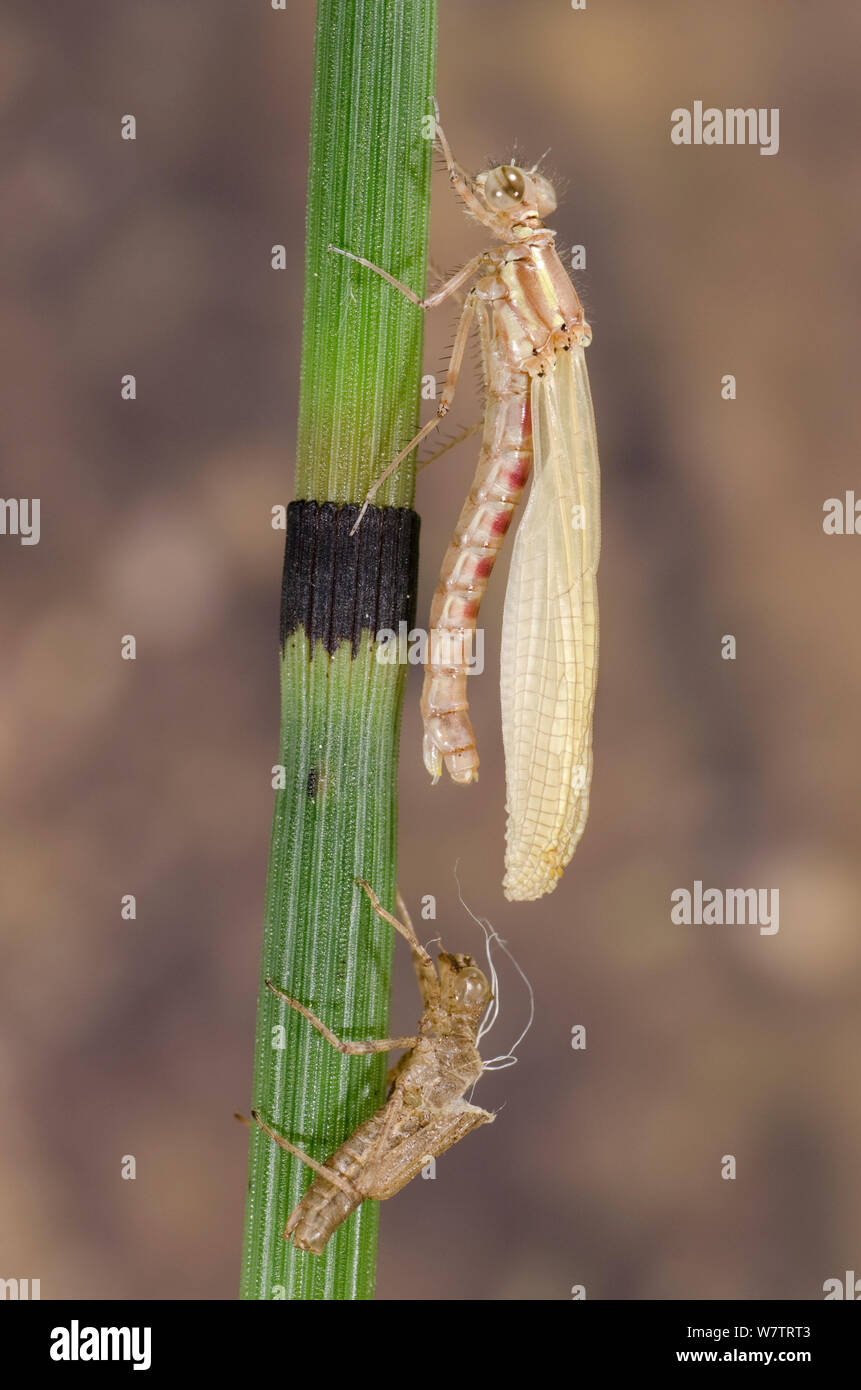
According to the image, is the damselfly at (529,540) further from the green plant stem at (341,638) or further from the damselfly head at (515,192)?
the green plant stem at (341,638)

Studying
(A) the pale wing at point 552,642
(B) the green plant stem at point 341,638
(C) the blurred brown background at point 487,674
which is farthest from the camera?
(C) the blurred brown background at point 487,674

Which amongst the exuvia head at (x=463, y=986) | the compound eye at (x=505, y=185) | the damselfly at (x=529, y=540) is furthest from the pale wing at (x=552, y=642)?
the compound eye at (x=505, y=185)

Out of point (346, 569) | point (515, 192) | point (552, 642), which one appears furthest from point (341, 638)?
point (515, 192)

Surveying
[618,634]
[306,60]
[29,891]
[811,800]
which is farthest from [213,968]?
[306,60]

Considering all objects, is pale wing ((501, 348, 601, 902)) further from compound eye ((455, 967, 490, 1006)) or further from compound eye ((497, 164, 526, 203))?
compound eye ((497, 164, 526, 203))

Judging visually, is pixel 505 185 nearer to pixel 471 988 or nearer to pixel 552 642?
pixel 552 642

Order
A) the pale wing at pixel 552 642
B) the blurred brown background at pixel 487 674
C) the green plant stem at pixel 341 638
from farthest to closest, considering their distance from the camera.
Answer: the blurred brown background at pixel 487 674
the pale wing at pixel 552 642
the green plant stem at pixel 341 638

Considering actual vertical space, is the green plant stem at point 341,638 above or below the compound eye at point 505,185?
below
